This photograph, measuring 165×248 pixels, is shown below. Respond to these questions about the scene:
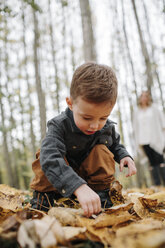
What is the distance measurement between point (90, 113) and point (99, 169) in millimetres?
512

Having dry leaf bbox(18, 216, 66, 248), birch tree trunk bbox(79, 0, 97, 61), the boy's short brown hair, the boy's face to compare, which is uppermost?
birch tree trunk bbox(79, 0, 97, 61)

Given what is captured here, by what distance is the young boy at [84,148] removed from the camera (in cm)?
122

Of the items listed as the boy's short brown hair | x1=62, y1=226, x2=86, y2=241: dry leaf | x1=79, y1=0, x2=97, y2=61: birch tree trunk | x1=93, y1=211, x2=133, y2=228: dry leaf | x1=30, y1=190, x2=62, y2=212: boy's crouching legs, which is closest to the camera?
x1=62, y1=226, x2=86, y2=241: dry leaf

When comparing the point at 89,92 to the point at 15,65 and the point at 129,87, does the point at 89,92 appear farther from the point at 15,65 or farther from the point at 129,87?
the point at 15,65

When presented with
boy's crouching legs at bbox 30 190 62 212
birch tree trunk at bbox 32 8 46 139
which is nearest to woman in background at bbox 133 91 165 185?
birch tree trunk at bbox 32 8 46 139

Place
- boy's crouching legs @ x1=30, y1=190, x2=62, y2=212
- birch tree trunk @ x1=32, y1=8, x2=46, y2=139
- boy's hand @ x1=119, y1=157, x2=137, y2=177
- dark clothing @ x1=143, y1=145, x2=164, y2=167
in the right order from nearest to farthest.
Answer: boy's crouching legs @ x1=30, y1=190, x2=62, y2=212 < boy's hand @ x1=119, y1=157, x2=137, y2=177 < birch tree trunk @ x1=32, y1=8, x2=46, y2=139 < dark clothing @ x1=143, y1=145, x2=164, y2=167

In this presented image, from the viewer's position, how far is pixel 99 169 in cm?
164

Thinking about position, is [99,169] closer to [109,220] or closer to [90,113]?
[90,113]

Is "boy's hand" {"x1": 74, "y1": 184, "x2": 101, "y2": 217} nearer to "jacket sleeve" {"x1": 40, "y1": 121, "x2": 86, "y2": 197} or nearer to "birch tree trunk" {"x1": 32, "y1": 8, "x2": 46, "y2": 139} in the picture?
"jacket sleeve" {"x1": 40, "y1": 121, "x2": 86, "y2": 197}

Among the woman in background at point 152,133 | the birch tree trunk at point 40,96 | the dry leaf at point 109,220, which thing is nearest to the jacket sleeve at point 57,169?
the dry leaf at point 109,220

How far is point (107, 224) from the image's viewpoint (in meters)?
0.97

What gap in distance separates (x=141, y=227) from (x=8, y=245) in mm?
510

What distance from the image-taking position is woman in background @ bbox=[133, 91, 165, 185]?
4.90 meters

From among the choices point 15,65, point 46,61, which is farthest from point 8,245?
point 15,65
